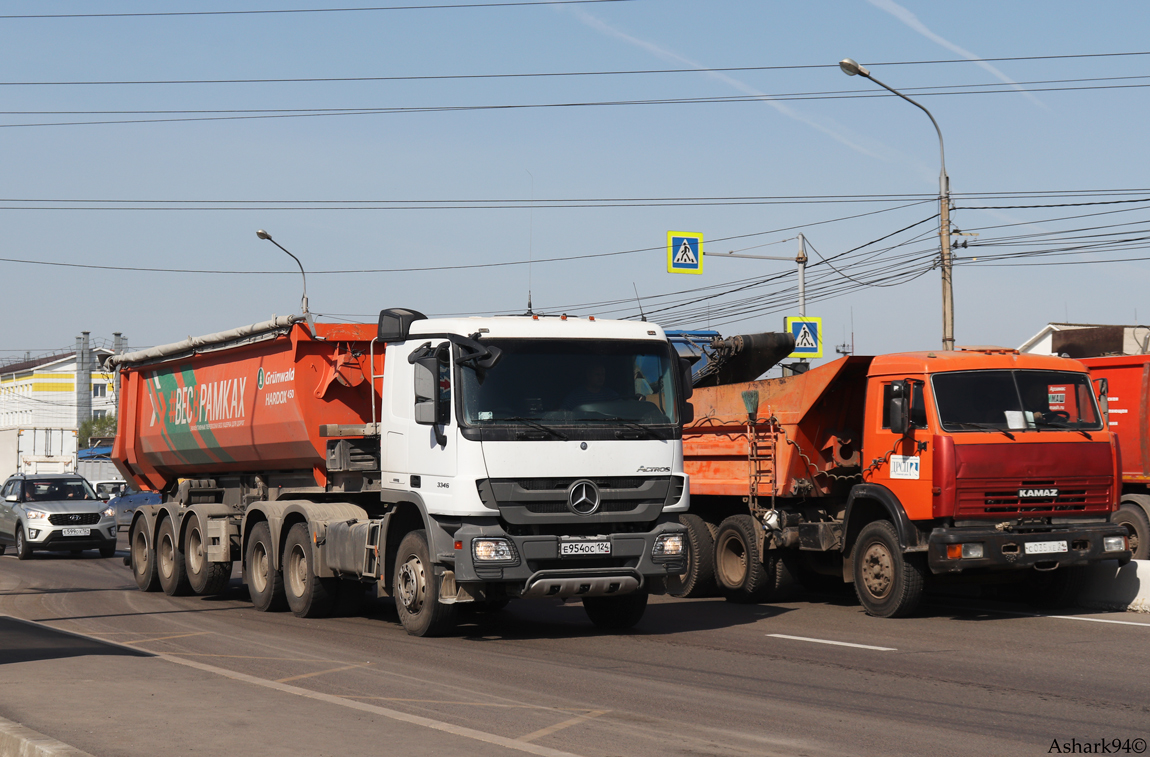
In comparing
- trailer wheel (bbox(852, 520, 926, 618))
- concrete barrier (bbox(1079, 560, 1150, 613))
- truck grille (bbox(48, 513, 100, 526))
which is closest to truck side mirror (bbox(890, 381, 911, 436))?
trailer wheel (bbox(852, 520, 926, 618))

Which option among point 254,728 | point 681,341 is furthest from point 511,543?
point 681,341

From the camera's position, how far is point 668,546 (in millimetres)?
11281

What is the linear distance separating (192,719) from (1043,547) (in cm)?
852

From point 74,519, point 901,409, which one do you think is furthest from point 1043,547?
point 74,519

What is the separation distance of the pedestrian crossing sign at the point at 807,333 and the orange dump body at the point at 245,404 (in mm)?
15289

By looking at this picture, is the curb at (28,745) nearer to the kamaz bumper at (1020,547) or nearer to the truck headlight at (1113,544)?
the kamaz bumper at (1020,547)

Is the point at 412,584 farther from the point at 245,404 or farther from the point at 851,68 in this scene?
the point at 851,68

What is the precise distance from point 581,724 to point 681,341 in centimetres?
969

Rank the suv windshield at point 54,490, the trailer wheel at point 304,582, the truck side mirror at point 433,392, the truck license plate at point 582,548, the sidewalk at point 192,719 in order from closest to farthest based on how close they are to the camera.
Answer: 1. the sidewalk at point 192,719
2. the truck license plate at point 582,548
3. the truck side mirror at point 433,392
4. the trailer wheel at point 304,582
5. the suv windshield at point 54,490

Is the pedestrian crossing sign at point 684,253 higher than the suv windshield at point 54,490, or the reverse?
the pedestrian crossing sign at point 684,253

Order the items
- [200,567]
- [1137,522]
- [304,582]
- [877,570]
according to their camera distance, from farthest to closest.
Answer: [1137,522], [200,567], [304,582], [877,570]

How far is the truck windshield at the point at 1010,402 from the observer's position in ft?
40.4

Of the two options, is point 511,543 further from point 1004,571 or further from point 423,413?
point 1004,571

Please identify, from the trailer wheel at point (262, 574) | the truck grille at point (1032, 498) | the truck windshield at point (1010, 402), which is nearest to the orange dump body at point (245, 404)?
the trailer wheel at point (262, 574)
